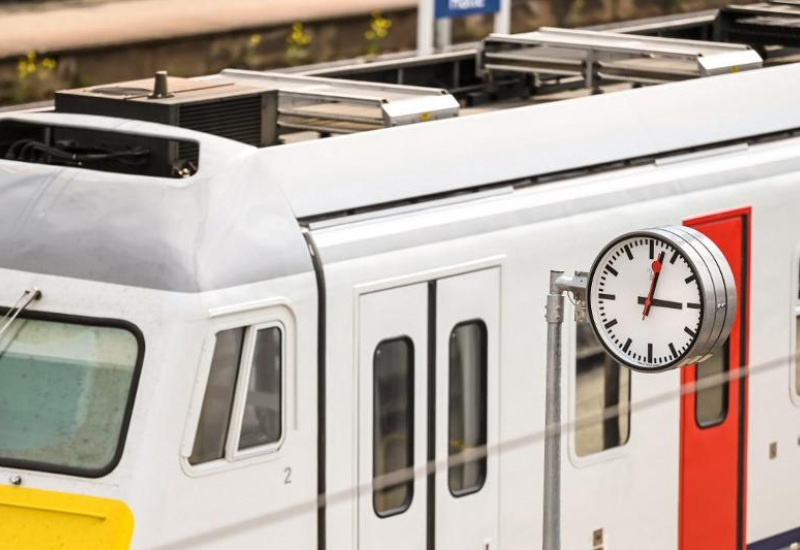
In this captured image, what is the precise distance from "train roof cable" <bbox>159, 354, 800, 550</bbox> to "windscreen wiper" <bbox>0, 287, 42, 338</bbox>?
1.03 metres

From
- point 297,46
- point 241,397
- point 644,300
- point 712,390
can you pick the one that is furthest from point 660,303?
point 297,46

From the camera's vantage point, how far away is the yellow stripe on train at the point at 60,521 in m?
7.61

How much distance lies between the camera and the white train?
771 cm

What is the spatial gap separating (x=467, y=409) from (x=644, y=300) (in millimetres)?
1288

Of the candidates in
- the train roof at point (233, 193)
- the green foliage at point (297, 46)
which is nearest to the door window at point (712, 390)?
the train roof at point (233, 193)

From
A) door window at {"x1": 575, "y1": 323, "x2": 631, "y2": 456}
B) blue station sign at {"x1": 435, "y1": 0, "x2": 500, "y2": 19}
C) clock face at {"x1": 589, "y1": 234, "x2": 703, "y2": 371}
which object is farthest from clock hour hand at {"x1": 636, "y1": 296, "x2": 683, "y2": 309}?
blue station sign at {"x1": 435, "y1": 0, "x2": 500, "y2": 19}

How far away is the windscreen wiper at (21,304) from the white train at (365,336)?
13mm

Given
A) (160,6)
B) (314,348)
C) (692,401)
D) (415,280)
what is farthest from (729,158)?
(160,6)

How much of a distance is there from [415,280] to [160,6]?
1716 centimetres

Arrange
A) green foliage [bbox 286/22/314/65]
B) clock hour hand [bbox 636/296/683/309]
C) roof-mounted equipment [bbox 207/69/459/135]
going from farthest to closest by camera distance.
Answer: green foliage [bbox 286/22/314/65], roof-mounted equipment [bbox 207/69/459/135], clock hour hand [bbox 636/296/683/309]

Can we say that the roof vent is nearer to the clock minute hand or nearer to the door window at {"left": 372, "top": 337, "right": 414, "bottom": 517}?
the door window at {"left": 372, "top": 337, "right": 414, "bottom": 517}

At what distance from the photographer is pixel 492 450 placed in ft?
28.9

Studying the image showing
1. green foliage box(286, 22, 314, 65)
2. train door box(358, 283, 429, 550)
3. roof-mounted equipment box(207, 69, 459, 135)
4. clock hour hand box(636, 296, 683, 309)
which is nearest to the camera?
clock hour hand box(636, 296, 683, 309)

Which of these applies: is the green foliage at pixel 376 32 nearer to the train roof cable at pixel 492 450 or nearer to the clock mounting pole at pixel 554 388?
the train roof cable at pixel 492 450
